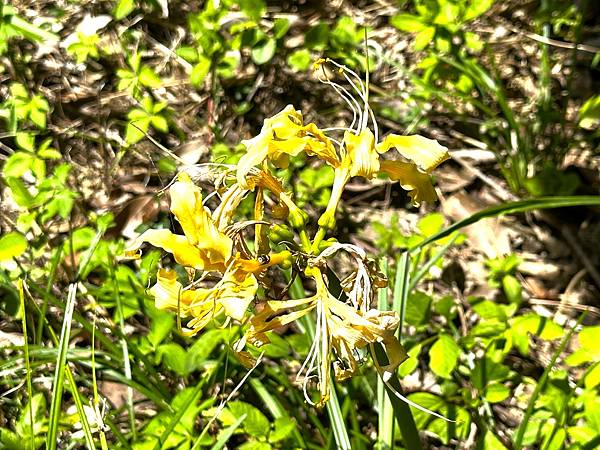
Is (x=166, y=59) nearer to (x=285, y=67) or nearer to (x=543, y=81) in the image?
(x=285, y=67)

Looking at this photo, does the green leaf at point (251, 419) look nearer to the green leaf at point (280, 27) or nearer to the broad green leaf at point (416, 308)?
the broad green leaf at point (416, 308)

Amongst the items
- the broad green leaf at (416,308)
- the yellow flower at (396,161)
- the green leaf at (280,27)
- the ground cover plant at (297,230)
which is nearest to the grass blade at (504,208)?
the ground cover plant at (297,230)

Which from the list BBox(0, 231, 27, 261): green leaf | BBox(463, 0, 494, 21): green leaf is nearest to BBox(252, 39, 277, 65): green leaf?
BBox(463, 0, 494, 21): green leaf

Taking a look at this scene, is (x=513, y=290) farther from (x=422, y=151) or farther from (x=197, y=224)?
(x=197, y=224)

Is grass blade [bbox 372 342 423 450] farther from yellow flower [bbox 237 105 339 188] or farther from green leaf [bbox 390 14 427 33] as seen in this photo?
green leaf [bbox 390 14 427 33]

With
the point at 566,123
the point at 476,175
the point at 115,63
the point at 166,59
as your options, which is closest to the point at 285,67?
the point at 166,59

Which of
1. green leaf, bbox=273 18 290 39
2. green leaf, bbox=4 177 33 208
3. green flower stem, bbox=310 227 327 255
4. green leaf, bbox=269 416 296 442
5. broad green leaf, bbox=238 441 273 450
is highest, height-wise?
→ green flower stem, bbox=310 227 327 255
